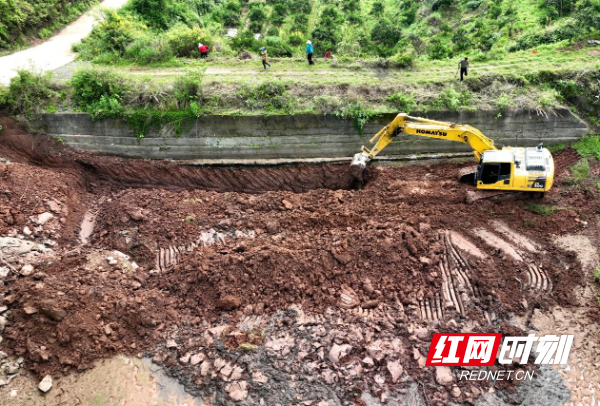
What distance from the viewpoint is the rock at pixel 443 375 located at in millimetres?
7871

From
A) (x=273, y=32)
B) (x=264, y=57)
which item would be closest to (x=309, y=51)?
(x=264, y=57)

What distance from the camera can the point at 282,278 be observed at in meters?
9.59

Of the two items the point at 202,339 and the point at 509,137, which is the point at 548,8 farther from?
the point at 202,339

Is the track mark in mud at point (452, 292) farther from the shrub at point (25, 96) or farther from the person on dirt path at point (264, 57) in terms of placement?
the shrub at point (25, 96)

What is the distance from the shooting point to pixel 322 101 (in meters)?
13.5

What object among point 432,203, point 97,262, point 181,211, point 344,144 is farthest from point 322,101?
point 97,262

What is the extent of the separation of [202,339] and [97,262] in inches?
156

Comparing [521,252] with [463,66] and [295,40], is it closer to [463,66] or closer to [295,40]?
[463,66]

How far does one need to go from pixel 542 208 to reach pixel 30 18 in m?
23.0

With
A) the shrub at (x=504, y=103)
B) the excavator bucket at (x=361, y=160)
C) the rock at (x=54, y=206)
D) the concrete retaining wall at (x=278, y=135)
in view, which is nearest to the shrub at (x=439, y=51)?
the shrub at (x=504, y=103)

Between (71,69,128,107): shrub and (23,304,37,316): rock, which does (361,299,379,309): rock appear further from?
(71,69,128,107): shrub

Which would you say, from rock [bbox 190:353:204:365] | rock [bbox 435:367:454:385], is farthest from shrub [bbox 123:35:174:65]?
rock [bbox 435:367:454:385]

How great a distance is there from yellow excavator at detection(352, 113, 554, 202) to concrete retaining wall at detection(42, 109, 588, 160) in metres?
2.24

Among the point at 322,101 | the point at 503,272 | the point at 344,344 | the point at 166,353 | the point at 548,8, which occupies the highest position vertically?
the point at 548,8
